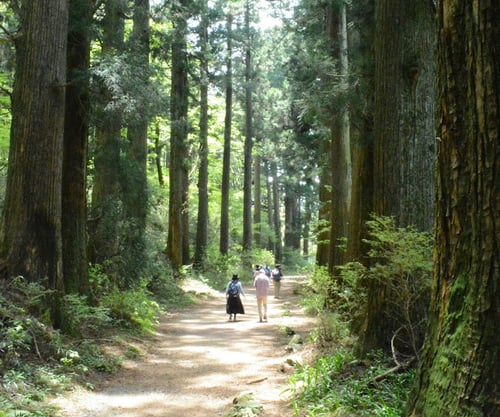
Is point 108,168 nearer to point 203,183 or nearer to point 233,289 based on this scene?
point 233,289

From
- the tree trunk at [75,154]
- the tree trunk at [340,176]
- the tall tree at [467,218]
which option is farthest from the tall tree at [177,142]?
the tall tree at [467,218]

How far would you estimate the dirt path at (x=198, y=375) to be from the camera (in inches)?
261

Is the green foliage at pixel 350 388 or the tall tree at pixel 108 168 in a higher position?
the tall tree at pixel 108 168

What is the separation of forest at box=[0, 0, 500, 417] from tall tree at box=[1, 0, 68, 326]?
0.08 feet

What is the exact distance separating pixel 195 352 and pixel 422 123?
6.68 m

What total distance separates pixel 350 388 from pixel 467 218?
3261 mm

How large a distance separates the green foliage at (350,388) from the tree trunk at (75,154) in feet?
18.1

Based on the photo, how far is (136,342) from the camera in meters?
10.8

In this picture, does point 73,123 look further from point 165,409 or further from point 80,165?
point 165,409

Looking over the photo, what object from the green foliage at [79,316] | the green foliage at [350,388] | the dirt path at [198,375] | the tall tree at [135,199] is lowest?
the dirt path at [198,375]

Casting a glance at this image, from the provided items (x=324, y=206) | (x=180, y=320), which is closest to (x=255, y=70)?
(x=324, y=206)

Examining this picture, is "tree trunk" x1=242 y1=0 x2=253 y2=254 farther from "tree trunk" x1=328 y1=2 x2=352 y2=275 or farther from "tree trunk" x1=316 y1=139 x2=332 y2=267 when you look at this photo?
"tree trunk" x1=328 y1=2 x2=352 y2=275

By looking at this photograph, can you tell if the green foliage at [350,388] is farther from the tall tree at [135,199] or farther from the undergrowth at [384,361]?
the tall tree at [135,199]

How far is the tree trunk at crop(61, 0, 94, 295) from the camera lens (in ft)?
34.1
